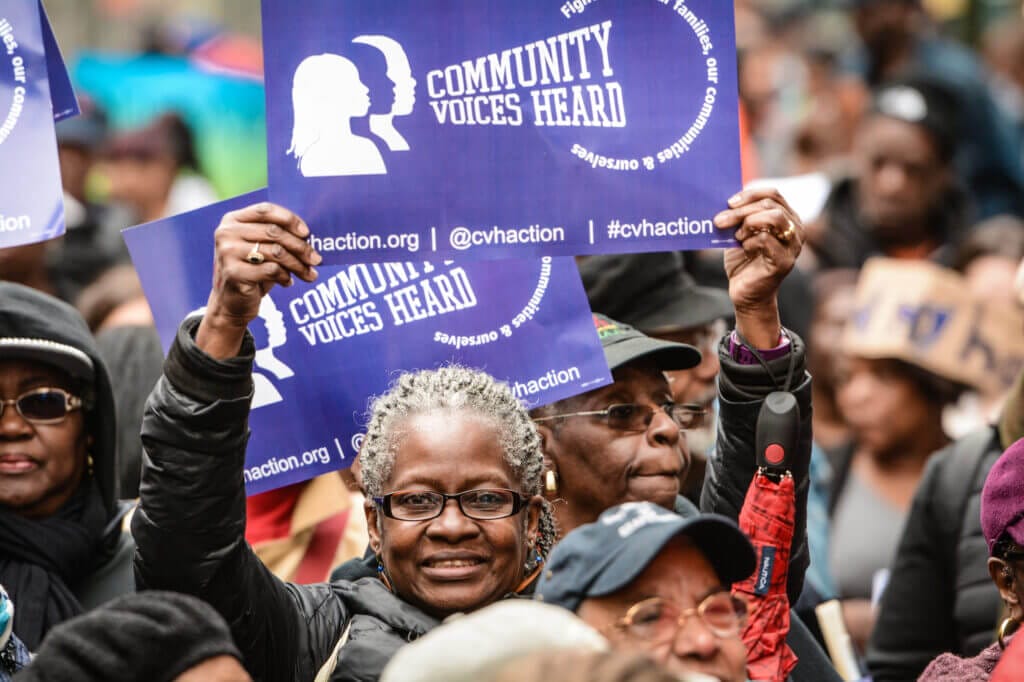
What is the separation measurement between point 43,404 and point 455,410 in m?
1.28

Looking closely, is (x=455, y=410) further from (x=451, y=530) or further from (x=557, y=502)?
(x=557, y=502)

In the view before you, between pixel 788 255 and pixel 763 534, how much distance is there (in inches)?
27.0

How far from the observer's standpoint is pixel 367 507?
13.5 feet

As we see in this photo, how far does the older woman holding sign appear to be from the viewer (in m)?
3.79

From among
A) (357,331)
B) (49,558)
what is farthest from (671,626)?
(49,558)

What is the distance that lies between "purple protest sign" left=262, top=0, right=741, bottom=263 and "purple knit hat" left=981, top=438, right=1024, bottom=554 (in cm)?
81

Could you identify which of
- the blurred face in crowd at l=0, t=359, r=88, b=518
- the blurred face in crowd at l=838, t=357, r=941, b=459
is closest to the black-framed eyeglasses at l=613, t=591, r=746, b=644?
the blurred face in crowd at l=0, t=359, r=88, b=518

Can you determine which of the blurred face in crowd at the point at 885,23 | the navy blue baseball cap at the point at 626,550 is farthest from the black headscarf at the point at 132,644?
the blurred face in crowd at the point at 885,23

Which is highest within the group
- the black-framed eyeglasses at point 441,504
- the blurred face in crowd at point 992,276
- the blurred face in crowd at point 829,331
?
the black-framed eyeglasses at point 441,504

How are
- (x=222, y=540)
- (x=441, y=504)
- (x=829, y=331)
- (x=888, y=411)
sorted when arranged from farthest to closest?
(x=829, y=331) → (x=888, y=411) → (x=441, y=504) → (x=222, y=540)

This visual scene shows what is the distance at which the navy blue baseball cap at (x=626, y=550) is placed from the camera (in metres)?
3.20

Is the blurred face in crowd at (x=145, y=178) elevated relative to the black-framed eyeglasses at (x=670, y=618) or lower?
lower

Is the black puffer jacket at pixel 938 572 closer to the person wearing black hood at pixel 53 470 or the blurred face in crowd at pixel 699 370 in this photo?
the blurred face in crowd at pixel 699 370

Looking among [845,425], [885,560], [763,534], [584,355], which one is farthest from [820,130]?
[763,534]
